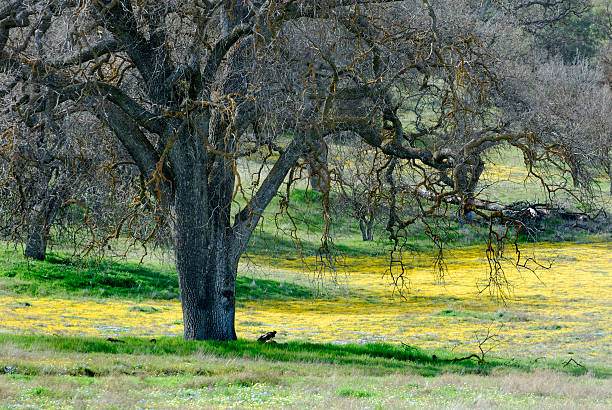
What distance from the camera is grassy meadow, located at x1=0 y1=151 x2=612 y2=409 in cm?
902

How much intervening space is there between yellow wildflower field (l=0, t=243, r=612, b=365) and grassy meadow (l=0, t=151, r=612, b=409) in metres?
0.06

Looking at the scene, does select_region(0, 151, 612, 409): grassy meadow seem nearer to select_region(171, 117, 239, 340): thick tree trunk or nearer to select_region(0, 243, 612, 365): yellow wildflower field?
select_region(0, 243, 612, 365): yellow wildflower field

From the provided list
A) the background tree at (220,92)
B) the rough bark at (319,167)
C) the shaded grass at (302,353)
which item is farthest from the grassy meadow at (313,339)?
the background tree at (220,92)

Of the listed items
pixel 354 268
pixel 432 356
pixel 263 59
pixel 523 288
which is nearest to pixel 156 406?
pixel 263 59

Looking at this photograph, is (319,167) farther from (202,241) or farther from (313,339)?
(313,339)

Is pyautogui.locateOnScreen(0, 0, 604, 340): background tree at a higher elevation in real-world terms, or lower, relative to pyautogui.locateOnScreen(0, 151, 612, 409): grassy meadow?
higher

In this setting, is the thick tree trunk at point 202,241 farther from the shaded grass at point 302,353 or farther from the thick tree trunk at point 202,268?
the shaded grass at point 302,353

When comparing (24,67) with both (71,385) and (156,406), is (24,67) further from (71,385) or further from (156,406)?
(156,406)

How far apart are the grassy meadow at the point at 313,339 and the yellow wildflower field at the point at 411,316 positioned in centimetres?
6

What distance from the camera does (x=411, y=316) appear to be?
21094 millimetres

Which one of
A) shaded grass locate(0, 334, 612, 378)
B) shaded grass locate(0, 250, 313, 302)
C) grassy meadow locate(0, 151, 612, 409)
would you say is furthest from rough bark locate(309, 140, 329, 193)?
shaded grass locate(0, 250, 313, 302)

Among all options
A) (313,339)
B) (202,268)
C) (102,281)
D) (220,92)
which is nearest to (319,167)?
(220,92)

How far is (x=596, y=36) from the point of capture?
78.3 metres

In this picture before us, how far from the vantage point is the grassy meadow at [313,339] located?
9023mm
